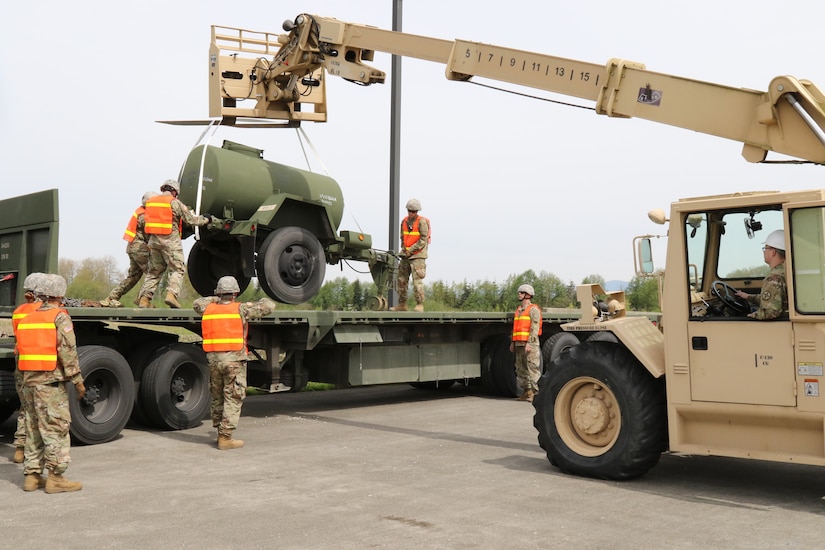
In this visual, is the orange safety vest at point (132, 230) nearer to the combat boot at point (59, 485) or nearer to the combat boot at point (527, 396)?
the combat boot at point (59, 485)

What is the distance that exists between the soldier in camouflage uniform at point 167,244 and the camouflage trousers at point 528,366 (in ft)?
18.2

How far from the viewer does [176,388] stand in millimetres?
10086

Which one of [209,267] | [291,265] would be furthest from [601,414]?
[209,267]

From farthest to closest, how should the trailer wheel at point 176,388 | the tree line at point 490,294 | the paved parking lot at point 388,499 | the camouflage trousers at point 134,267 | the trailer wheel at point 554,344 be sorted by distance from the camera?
the tree line at point 490,294 → the trailer wheel at point 554,344 → the camouflage trousers at point 134,267 → the trailer wheel at point 176,388 → the paved parking lot at point 388,499

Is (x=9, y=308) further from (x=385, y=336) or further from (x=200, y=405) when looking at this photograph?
(x=385, y=336)

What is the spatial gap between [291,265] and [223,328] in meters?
3.35

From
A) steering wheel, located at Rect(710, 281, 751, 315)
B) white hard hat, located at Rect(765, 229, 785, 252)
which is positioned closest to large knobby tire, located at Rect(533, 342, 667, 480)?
steering wheel, located at Rect(710, 281, 751, 315)

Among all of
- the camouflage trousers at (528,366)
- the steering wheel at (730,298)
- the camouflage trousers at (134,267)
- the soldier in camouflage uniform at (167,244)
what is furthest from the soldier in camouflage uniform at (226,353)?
the camouflage trousers at (528,366)

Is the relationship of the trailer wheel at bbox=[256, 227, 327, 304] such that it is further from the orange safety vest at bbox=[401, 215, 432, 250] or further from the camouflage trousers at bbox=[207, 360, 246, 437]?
the camouflage trousers at bbox=[207, 360, 246, 437]

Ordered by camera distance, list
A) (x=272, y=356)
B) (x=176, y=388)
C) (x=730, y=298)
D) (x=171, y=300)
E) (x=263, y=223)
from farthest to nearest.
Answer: (x=263, y=223), (x=272, y=356), (x=171, y=300), (x=176, y=388), (x=730, y=298)

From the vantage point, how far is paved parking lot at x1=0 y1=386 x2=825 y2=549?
17.8 ft

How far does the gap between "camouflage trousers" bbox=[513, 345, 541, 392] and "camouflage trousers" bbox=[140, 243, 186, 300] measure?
218 inches

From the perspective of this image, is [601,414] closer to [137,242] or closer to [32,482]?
[32,482]

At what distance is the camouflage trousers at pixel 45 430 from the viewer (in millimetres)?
6812
